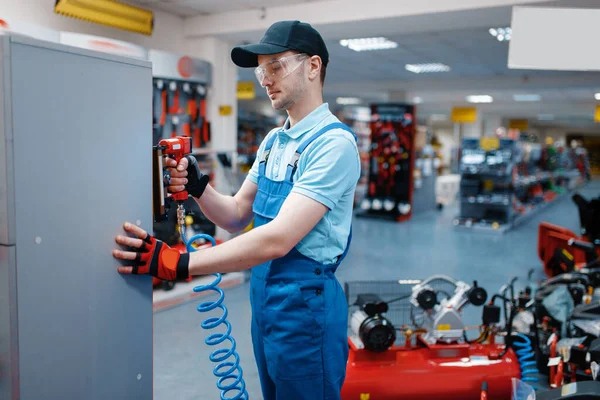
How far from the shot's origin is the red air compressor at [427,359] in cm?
310

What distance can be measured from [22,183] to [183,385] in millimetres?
2655

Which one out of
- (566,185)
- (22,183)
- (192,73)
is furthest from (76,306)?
(566,185)

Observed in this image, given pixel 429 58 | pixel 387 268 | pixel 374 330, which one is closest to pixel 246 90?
pixel 429 58

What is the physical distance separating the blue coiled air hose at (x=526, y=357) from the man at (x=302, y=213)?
92.4 inches

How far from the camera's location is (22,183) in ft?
3.98

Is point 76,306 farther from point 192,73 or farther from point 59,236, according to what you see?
point 192,73

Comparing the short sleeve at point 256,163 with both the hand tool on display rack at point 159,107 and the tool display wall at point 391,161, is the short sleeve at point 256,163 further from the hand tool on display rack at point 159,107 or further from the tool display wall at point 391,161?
the tool display wall at point 391,161

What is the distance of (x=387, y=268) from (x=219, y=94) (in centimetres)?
317

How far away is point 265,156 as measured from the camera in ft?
6.43

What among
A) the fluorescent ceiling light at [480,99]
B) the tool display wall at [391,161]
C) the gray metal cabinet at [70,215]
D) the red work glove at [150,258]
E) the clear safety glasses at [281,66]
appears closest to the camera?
the gray metal cabinet at [70,215]

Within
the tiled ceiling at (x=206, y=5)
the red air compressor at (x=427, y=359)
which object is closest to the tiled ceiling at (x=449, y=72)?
the tiled ceiling at (x=206, y=5)

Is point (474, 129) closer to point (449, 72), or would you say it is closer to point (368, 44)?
point (449, 72)

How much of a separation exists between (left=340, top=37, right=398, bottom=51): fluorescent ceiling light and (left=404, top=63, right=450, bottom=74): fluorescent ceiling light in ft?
7.14

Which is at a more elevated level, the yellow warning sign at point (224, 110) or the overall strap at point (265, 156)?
the yellow warning sign at point (224, 110)
